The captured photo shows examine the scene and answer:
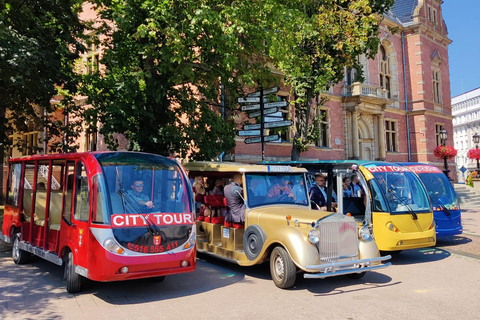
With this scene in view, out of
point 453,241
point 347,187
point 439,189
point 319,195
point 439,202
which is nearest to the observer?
point 319,195

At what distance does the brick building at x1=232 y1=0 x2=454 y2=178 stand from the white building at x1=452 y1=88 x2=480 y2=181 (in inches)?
2621

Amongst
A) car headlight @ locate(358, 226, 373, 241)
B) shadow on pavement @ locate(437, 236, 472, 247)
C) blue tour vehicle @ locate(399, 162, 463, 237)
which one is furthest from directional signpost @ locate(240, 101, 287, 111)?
A: shadow on pavement @ locate(437, 236, 472, 247)

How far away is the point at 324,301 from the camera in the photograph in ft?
21.3

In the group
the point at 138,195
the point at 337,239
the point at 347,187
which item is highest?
the point at 347,187

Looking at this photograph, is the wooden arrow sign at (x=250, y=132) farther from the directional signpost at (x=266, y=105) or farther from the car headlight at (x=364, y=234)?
the car headlight at (x=364, y=234)

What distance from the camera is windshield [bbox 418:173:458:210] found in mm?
11719

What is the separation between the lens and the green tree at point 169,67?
10.8 meters

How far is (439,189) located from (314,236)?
6.69m

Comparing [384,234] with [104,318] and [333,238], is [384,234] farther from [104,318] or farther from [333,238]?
[104,318]

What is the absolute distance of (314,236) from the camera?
6.98m

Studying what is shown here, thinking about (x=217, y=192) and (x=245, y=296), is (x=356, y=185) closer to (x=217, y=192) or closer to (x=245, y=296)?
(x=217, y=192)

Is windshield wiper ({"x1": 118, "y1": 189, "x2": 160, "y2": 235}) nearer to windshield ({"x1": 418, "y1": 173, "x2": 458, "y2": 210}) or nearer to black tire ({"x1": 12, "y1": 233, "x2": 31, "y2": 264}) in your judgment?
black tire ({"x1": 12, "y1": 233, "x2": 31, "y2": 264})

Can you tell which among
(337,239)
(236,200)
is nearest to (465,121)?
(236,200)

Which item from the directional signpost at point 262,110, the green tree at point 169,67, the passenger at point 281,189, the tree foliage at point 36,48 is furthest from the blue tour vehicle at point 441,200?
the tree foliage at point 36,48
